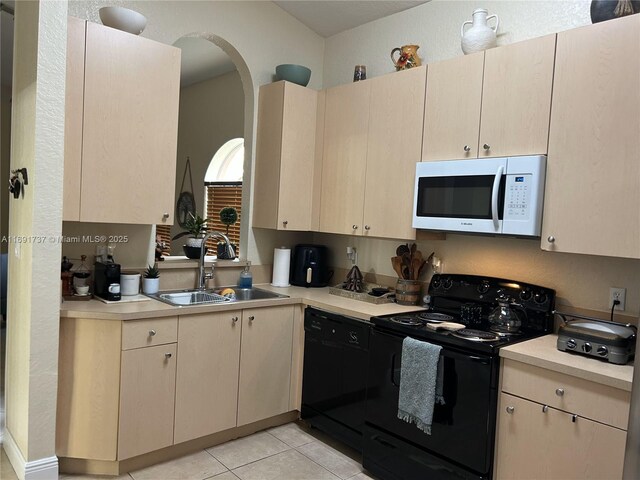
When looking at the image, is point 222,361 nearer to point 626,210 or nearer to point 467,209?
point 467,209

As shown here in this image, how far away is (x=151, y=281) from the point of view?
307 cm

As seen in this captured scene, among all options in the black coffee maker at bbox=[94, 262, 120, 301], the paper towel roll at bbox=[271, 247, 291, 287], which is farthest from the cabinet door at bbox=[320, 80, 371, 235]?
the black coffee maker at bbox=[94, 262, 120, 301]

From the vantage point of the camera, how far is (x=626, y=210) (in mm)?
2113

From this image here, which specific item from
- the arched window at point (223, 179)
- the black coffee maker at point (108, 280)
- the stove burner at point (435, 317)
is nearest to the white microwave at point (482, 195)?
the stove burner at point (435, 317)

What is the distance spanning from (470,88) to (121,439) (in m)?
2.57

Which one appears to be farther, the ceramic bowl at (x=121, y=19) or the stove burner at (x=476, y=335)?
the ceramic bowl at (x=121, y=19)

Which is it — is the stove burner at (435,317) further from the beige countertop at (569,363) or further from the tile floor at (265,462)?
the tile floor at (265,462)

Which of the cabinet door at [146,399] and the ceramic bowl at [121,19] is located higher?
the ceramic bowl at [121,19]

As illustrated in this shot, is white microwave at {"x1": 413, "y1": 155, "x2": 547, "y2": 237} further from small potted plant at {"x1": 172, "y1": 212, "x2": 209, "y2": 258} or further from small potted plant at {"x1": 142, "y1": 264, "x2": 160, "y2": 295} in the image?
small potted plant at {"x1": 142, "y1": 264, "x2": 160, "y2": 295}

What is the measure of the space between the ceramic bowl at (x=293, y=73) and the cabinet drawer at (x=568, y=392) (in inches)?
91.9

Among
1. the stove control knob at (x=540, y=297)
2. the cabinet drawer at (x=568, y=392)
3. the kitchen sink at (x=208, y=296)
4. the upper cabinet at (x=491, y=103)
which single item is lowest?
the cabinet drawer at (x=568, y=392)

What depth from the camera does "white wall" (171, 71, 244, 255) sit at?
5.48 m

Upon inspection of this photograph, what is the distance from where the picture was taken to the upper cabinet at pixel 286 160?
3455mm

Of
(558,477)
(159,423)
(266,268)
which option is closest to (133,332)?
(159,423)
